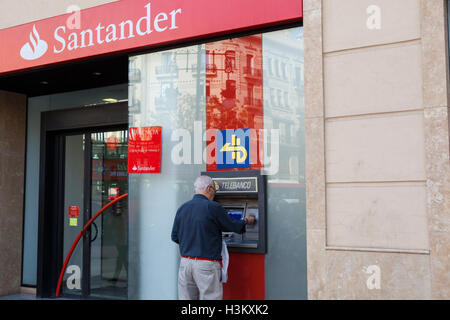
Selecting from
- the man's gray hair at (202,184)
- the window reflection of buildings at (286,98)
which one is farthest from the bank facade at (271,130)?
the man's gray hair at (202,184)

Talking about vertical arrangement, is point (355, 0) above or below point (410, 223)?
above

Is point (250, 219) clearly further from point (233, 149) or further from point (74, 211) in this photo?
point (74, 211)

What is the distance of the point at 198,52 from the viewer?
17.4 ft

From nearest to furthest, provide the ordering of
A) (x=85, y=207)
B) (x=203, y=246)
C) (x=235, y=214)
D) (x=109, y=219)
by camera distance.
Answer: (x=203, y=246)
(x=235, y=214)
(x=109, y=219)
(x=85, y=207)

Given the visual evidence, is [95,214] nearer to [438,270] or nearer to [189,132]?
[189,132]

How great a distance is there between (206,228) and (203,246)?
15 centimetres

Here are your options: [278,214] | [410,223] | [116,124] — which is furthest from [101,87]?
[410,223]

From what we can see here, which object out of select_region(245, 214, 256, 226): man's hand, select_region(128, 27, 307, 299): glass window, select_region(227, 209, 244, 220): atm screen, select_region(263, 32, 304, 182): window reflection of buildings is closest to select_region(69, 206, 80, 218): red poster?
select_region(128, 27, 307, 299): glass window

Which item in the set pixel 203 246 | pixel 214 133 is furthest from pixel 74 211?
pixel 203 246

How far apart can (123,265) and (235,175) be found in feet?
8.98

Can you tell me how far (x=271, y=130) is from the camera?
4.81 metres

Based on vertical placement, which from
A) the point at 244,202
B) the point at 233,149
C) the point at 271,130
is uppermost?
the point at 271,130

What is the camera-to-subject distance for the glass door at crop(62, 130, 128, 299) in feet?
22.6

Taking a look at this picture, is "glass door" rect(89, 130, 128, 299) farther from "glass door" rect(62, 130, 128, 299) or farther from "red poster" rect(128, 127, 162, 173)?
"red poster" rect(128, 127, 162, 173)
